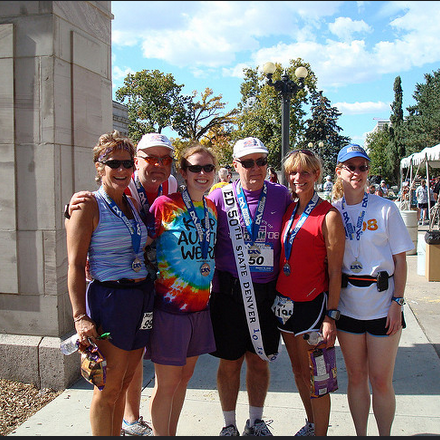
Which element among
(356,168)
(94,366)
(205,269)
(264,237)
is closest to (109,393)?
(94,366)

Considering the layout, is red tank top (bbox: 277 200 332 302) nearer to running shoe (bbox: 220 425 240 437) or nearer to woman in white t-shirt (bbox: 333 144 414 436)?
woman in white t-shirt (bbox: 333 144 414 436)

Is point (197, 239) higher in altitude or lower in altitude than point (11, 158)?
lower

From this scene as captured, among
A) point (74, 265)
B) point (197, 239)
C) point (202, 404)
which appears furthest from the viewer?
point (202, 404)

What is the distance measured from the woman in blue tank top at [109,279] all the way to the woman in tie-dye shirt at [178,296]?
13 cm

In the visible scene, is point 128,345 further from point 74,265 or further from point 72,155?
point 72,155

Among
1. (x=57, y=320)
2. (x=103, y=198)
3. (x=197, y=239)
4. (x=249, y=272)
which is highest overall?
(x=103, y=198)

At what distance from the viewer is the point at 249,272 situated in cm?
290

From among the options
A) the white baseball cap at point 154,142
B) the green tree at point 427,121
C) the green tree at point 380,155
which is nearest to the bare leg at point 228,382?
the white baseball cap at point 154,142

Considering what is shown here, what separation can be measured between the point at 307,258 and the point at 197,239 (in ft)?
2.46

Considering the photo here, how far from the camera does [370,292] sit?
2.67 metres

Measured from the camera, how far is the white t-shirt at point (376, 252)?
2656 mm

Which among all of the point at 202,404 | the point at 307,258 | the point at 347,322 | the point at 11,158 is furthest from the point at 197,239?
the point at 11,158

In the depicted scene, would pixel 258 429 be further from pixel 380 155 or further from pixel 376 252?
pixel 380 155

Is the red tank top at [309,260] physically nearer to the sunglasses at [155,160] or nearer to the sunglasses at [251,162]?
the sunglasses at [251,162]
